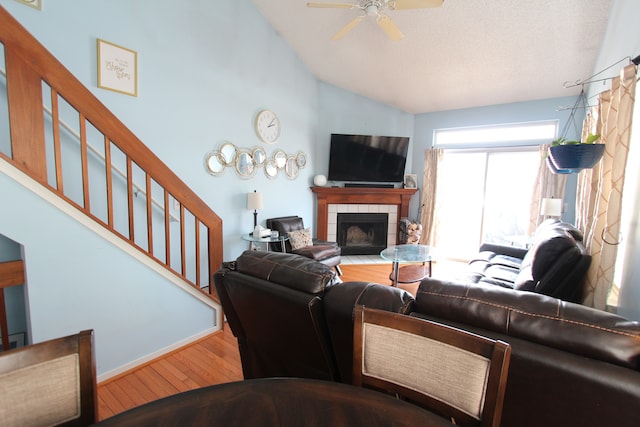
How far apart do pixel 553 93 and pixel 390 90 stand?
7.73 feet

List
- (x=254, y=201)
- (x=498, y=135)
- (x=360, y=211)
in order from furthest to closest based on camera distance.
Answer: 1. (x=360, y=211)
2. (x=498, y=135)
3. (x=254, y=201)

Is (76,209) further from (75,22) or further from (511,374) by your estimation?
(511,374)

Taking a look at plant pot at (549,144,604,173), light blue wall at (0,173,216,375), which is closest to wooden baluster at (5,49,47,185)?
light blue wall at (0,173,216,375)

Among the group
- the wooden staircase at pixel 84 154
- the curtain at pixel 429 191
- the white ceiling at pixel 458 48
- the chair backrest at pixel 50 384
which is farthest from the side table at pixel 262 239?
the chair backrest at pixel 50 384

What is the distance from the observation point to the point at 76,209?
1.81 metres

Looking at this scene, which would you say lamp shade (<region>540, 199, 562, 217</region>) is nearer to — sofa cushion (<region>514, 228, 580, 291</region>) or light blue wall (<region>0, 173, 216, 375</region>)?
sofa cushion (<region>514, 228, 580, 291</region>)

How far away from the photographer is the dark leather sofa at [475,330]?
90 centimetres

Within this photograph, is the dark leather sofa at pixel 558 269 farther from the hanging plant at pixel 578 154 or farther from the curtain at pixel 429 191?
the curtain at pixel 429 191

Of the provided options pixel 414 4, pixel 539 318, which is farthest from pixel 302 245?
pixel 539 318

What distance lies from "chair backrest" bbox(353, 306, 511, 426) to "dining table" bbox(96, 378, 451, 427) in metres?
0.14

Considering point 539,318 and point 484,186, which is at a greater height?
point 484,186

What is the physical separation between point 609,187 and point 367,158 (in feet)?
12.1

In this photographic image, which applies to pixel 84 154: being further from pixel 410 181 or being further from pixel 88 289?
pixel 410 181

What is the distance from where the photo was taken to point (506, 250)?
147 inches
